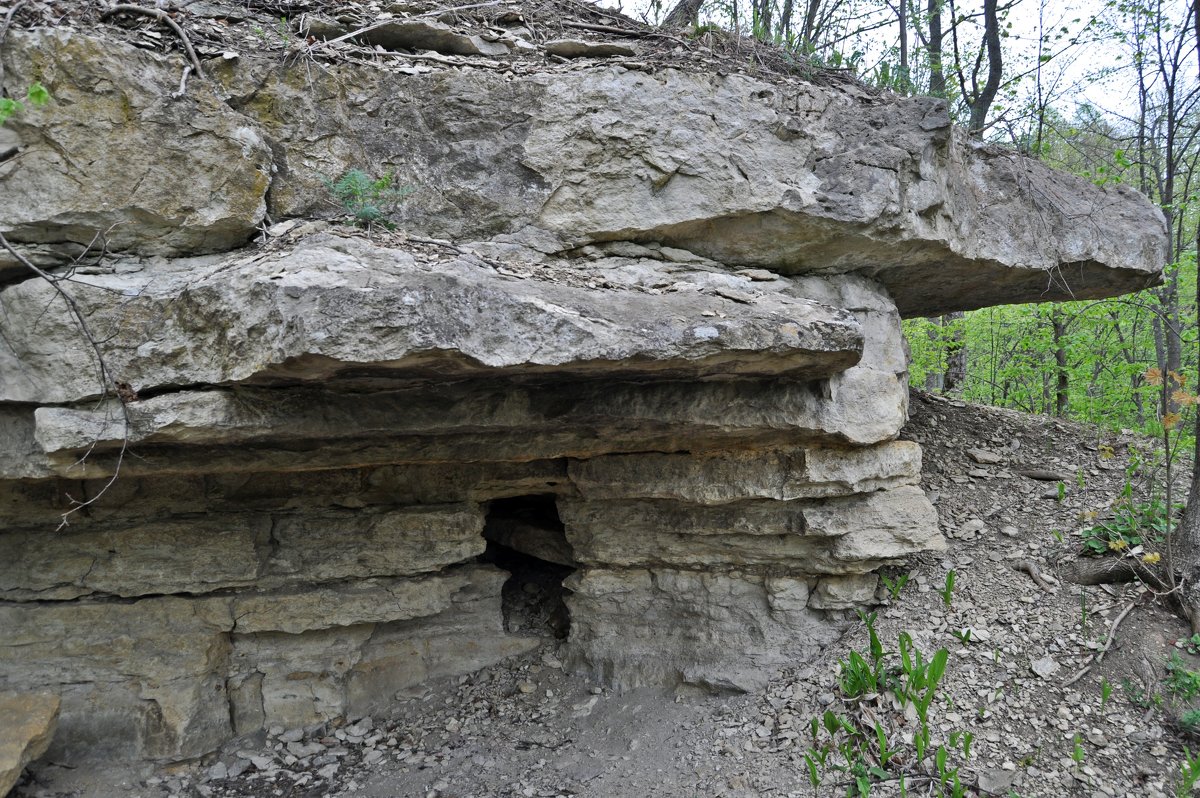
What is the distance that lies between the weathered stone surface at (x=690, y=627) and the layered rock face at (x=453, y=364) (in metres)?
0.02

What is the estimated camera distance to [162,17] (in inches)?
133

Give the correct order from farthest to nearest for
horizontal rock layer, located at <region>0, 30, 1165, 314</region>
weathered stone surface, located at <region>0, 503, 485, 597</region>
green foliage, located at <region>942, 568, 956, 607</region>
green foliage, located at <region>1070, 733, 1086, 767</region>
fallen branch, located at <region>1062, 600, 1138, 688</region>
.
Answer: green foliage, located at <region>942, 568, 956, 607</region> < weathered stone surface, located at <region>0, 503, 485, 597</region> < fallen branch, located at <region>1062, 600, 1138, 688</region> < green foliage, located at <region>1070, 733, 1086, 767</region> < horizontal rock layer, located at <region>0, 30, 1165, 314</region>

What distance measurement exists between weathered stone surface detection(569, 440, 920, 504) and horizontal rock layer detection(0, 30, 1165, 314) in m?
1.15

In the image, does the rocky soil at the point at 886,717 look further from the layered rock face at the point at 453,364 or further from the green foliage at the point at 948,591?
the layered rock face at the point at 453,364

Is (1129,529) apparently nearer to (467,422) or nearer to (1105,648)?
(1105,648)

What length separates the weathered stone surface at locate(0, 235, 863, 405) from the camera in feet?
8.46

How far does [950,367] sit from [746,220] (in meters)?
5.81

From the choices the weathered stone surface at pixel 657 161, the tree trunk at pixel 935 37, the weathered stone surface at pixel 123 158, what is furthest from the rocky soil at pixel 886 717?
the tree trunk at pixel 935 37

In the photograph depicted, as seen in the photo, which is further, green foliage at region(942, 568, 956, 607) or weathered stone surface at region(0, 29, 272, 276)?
green foliage at region(942, 568, 956, 607)

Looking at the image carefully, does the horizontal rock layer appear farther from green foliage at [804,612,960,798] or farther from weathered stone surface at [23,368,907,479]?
green foliage at [804,612,960,798]

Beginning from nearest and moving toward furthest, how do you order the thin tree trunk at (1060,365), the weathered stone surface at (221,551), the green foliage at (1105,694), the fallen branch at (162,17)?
the fallen branch at (162,17)
the green foliage at (1105,694)
the weathered stone surface at (221,551)
the thin tree trunk at (1060,365)

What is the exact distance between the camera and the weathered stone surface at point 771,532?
4.29 meters

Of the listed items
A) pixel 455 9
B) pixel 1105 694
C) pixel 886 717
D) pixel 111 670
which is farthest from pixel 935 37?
pixel 111 670

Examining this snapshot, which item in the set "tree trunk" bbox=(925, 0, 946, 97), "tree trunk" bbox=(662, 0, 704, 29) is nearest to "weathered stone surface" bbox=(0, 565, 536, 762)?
"tree trunk" bbox=(662, 0, 704, 29)
